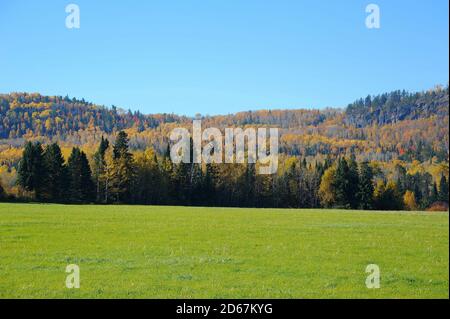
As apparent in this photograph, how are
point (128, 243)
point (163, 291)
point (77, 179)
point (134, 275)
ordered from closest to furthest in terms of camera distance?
1. point (163, 291)
2. point (134, 275)
3. point (128, 243)
4. point (77, 179)

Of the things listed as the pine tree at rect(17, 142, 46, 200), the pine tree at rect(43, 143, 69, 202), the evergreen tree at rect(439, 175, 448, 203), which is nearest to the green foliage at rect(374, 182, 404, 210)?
the evergreen tree at rect(439, 175, 448, 203)

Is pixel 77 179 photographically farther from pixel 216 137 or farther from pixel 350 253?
pixel 216 137

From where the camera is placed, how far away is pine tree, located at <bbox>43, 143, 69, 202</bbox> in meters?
83.4

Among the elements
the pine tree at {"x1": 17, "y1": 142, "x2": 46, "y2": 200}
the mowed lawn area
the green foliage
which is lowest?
the green foliage

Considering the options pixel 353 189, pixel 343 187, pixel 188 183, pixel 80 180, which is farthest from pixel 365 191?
pixel 80 180

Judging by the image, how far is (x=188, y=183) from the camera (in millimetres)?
100000

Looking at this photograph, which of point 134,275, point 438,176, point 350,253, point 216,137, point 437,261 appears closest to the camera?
point 134,275

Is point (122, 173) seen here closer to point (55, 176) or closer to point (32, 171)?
point (55, 176)

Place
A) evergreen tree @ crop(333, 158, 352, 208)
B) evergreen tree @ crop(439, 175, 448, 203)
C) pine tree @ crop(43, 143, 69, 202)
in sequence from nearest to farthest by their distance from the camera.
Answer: pine tree @ crop(43, 143, 69, 202)
evergreen tree @ crop(333, 158, 352, 208)
evergreen tree @ crop(439, 175, 448, 203)

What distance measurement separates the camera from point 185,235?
30.1 m

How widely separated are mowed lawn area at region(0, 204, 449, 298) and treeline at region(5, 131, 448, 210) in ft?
175

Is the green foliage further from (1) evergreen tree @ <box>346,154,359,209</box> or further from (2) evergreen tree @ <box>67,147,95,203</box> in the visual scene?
(2) evergreen tree @ <box>67,147,95,203</box>
